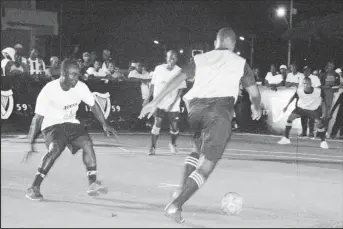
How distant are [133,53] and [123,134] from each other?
38.5 m

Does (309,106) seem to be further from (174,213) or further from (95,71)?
(174,213)

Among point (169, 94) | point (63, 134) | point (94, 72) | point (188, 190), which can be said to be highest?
point (94, 72)

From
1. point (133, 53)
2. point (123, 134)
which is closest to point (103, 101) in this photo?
point (123, 134)

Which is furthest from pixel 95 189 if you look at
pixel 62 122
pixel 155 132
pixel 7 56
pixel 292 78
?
pixel 292 78

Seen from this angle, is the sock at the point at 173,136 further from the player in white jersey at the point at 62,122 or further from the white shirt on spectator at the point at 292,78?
the white shirt on spectator at the point at 292,78

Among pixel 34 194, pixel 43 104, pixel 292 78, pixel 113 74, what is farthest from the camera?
pixel 292 78

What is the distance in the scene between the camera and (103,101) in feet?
60.0

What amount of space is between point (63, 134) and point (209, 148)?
212 centimetres

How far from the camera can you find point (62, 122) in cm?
789

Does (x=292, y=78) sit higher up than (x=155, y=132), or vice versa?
(x=292, y=78)

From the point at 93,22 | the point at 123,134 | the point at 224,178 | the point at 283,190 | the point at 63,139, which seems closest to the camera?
the point at 63,139

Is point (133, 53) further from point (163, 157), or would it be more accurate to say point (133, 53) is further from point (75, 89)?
point (75, 89)

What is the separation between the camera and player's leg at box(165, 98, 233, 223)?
647cm

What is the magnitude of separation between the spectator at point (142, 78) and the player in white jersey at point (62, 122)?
10696 mm
